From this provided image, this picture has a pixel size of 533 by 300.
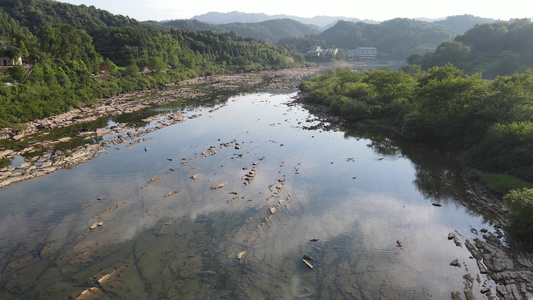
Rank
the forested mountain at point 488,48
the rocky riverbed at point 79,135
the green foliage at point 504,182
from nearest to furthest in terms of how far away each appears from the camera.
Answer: the green foliage at point 504,182 → the rocky riverbed at point 79,135 → the forested mountain at point 488,48

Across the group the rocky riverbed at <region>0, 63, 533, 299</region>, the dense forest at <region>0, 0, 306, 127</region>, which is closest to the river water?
the rocky riverbed at <region>0, 63, 533, 299</region>

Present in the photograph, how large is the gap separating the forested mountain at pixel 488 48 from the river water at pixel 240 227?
6702 cm

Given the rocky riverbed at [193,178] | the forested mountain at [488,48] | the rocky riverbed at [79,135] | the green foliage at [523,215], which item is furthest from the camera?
the forested mountain at [488,48]

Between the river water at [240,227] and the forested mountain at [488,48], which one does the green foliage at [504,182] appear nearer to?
the river water at [240,227]

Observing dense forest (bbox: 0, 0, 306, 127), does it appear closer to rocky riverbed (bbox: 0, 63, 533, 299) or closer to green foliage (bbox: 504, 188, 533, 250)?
rocky riverbed (bbox: 0, 63, 533, 299)

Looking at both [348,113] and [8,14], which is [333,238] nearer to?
[348,113]

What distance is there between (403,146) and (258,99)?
3893 cm

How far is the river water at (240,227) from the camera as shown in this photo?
46.3 ft

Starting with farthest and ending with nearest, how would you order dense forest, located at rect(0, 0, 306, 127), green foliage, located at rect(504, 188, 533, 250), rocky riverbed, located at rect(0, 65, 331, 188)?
dense forest, located at rect(0, 0, 306, 127), rocky riverbed, located at rect(0, 65, 331, 188), green foliage, located at rect(504, 188, 533, 250)

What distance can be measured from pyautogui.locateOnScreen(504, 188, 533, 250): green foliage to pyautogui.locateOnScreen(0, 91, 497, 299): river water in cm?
210

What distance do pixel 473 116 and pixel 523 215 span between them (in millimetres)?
15665

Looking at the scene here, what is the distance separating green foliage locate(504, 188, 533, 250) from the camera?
Answer: 1555 centimetres

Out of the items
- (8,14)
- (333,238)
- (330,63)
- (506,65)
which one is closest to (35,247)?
(333,238)

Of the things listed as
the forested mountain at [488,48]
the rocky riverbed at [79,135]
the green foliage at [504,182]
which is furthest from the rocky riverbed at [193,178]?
the forested mountain at [488,48]
